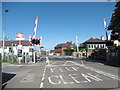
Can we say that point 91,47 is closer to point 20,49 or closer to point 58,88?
point 20,49

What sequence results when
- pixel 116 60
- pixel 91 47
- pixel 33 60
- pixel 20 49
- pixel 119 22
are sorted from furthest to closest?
1. pixel 91 47
2. pixel 33 60
3. pixel 20 49
4. pixel 116 60
5. pixel 119 22

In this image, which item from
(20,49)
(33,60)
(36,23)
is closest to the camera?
(20,49)

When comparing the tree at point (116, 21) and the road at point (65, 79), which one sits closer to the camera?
the road at point (65, 79)

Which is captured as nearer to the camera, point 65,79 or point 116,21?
point 65,79

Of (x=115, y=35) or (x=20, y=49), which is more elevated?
(x=115, y=35)

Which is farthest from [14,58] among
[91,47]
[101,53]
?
[91,47]

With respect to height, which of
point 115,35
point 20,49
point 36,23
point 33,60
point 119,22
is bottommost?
point 33,60

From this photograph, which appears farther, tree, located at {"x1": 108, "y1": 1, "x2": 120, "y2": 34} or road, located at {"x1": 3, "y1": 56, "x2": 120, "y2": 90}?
tree, located at {"x1": 108, "y1": 1, "x2": 120, "y2": 34}

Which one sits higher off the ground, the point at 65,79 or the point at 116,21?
the point at 116,21

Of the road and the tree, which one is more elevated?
the tree

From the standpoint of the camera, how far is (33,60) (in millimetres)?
33312

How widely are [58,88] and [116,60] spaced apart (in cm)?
2082

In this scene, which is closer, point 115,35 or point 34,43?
point 115,35

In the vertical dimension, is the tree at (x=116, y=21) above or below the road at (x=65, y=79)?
above
